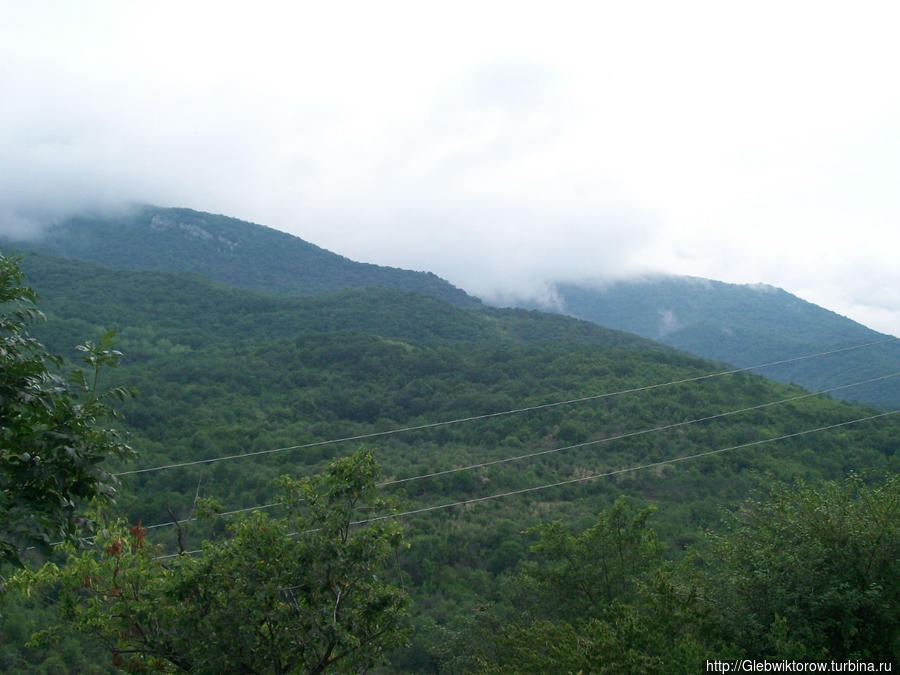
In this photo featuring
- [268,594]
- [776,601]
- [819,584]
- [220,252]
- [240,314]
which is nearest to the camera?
[268,594]

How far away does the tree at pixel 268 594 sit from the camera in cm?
782

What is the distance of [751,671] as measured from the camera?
898cm

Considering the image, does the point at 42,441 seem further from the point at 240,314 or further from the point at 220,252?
the point at 220,252

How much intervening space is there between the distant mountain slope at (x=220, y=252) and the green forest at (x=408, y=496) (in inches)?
920

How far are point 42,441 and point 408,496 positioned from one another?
36689 millimetres

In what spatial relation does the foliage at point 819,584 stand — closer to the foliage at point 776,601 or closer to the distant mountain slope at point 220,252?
the foliage at point 776,601

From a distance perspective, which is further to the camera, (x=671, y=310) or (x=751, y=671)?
(x=671, y=310)

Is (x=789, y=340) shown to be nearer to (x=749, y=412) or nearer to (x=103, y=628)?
(x=749, y=412)

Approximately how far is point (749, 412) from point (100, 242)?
379 ft

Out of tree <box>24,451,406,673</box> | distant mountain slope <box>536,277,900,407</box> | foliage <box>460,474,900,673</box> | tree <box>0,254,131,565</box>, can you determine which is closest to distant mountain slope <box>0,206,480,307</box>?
distant mountain slope <box>536,277,900,407</box>

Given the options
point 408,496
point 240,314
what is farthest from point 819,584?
point 240,314

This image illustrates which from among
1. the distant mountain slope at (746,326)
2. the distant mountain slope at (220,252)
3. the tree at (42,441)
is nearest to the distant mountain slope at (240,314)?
the distant mountain slope at (746,326)

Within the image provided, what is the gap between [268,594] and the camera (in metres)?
7.80

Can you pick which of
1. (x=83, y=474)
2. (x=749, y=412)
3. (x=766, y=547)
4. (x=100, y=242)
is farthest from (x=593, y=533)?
(x=100, y=242)
